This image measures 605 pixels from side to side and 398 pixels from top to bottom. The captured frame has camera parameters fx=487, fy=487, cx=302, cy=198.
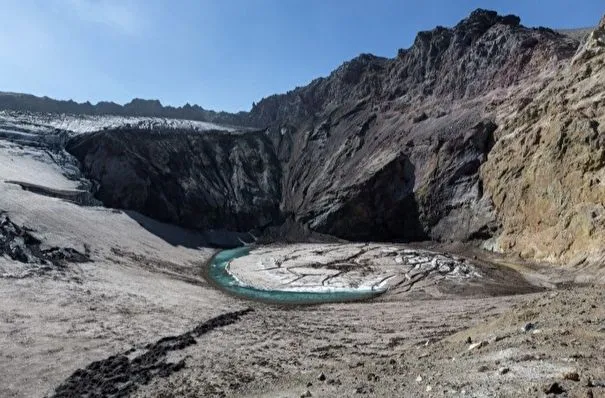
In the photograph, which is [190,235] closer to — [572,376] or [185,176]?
[185,176]

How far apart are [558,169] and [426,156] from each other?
969 inches

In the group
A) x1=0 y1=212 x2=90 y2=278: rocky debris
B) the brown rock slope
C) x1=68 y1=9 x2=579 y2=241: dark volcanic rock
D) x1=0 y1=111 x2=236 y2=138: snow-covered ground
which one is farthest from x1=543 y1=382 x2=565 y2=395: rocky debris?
x1=0 y1=111 x2=236 y2=138: snow-covered ground

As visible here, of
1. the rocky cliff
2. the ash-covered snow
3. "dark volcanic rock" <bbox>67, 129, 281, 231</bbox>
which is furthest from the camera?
the ash-covered snow

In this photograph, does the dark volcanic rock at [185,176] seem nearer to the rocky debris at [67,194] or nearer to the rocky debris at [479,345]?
the rocky debris at [67,194]

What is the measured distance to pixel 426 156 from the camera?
71938 mm

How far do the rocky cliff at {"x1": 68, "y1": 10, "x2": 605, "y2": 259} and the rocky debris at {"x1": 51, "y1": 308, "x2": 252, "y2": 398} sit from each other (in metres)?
35.6

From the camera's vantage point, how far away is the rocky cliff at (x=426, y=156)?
162 feet

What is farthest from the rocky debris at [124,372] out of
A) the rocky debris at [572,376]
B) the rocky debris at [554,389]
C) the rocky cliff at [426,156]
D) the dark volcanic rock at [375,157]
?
the dark volcanic rock at [375,157]

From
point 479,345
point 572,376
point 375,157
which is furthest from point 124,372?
point 375,157

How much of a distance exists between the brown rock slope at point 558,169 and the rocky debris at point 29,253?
43.3 meters

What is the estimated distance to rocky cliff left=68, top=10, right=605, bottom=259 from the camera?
49469 mm

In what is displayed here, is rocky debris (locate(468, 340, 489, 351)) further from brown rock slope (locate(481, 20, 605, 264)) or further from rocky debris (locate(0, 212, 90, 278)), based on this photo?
rocky debris (locate(0, 212, 90, 278))

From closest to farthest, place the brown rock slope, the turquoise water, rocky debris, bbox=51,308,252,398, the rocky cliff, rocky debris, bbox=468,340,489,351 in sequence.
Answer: rocky debris, bbox=468,340,489,351 < rocky debris, bbox=51,308,252,398 < the turquoise water < the brown rock slope < the rocky cliff

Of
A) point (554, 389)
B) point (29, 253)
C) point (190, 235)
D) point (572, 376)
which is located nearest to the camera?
point (554, 389)
